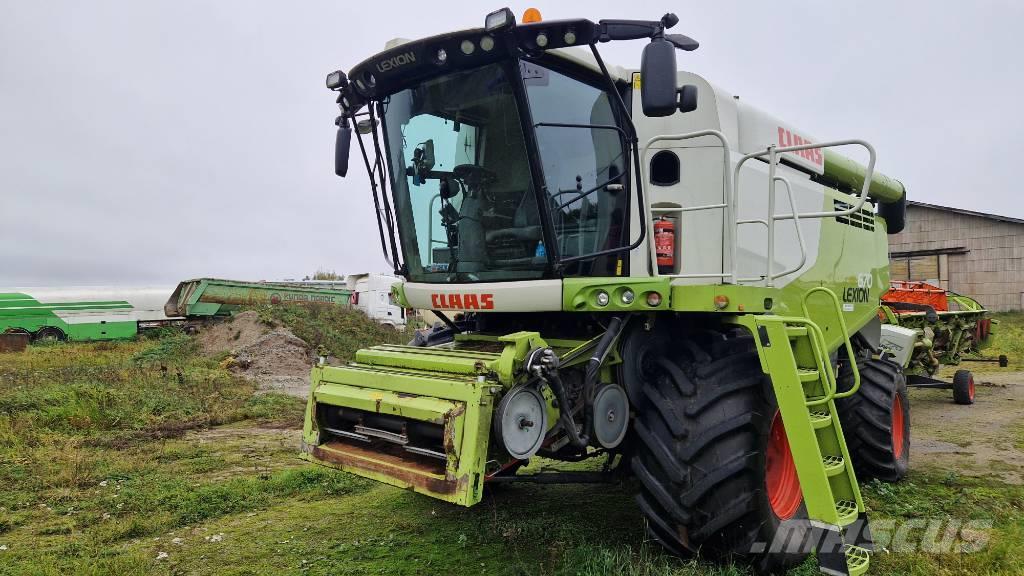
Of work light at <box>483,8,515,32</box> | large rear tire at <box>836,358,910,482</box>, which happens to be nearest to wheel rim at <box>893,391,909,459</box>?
large rear tire at <box>836,358,910,482</box>

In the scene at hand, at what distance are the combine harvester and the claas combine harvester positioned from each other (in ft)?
14.8

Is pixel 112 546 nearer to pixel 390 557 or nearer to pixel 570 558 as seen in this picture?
pixel 390 557

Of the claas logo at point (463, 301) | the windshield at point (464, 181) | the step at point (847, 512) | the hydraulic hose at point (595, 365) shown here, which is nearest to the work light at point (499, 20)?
the windshield at point (464, 181)

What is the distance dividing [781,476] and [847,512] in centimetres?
71

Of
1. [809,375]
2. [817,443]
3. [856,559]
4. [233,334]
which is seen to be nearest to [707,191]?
[809,375]

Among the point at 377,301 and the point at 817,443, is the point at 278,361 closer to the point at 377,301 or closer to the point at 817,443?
the point at 377,301

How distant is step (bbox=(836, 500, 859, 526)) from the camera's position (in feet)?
11.2

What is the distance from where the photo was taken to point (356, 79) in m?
4.24

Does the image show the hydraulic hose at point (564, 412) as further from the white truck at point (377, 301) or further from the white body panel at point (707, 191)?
the white truck at point (377, 301)

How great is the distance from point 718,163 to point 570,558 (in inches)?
105

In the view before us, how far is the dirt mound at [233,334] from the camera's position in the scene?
17125 mm

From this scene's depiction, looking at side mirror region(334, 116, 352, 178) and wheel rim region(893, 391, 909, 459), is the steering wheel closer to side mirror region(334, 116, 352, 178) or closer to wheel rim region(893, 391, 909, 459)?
side mirror region(334, 116, 352, 178)

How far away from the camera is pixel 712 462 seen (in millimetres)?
3438

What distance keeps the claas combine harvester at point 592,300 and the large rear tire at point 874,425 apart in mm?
1217
